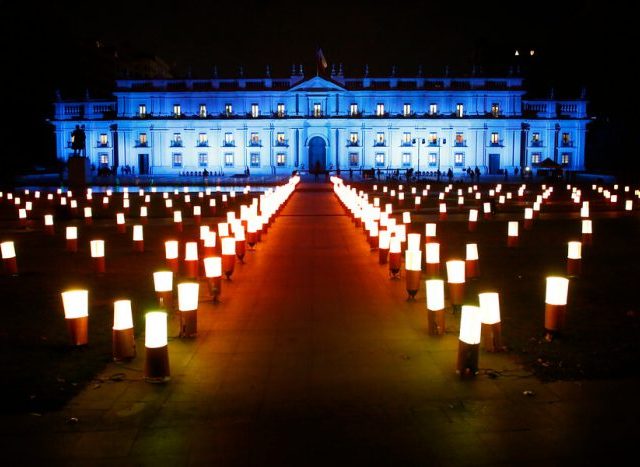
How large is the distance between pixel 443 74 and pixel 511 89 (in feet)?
26.0

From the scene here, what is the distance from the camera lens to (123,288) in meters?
11.5

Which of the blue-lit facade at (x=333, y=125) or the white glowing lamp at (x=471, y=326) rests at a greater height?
the blue-lit facade at (x=333, y=125)

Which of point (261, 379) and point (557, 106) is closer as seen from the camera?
point (261, 379)

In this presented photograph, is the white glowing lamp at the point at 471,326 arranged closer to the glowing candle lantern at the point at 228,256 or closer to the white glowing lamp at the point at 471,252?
the white glowing lamp at the point at 471,252

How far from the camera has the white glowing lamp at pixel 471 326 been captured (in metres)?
6.75

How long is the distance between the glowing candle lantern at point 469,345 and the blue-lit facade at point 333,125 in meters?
73.9

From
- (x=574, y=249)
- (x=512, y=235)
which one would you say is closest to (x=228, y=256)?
(x=574, y=249)

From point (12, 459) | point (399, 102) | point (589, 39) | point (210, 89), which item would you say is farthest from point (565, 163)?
point (12, 459)

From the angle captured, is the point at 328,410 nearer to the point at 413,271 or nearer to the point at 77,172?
the point at 413,271

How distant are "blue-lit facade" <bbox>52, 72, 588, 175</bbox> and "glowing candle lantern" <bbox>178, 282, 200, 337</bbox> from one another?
7218 cm

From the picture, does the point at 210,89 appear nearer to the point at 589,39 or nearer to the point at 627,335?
the point at 589,39

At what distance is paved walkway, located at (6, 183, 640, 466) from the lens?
5.09 m

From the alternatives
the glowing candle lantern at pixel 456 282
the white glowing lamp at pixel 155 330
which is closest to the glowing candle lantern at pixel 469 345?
the glowing candle lantern at pixel 456 282

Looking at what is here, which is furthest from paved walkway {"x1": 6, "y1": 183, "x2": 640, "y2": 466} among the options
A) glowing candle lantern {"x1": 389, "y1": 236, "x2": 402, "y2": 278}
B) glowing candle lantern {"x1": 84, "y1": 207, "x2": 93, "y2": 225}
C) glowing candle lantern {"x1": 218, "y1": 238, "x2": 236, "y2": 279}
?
glowing candle lantern {"x1": 84, "y1": 207, "x2": 93, "y2": 225}
